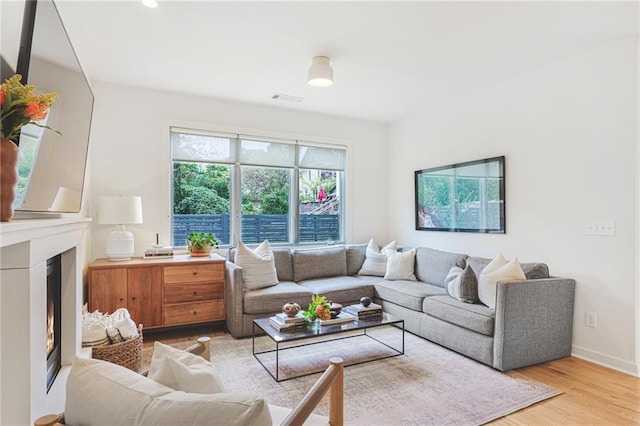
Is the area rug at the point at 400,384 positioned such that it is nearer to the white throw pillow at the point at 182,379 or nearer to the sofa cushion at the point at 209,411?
the white throw pillow at the point at 182,379

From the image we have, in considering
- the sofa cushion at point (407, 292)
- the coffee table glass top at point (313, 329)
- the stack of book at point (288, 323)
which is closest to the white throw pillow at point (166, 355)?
the coffee table glass top at point (313, 329)

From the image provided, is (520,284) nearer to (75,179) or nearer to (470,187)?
(470,187)

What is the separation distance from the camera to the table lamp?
3.39 m

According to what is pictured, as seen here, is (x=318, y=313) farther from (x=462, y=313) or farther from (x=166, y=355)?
(x=166, y=355)

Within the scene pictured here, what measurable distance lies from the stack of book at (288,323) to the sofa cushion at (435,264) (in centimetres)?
185

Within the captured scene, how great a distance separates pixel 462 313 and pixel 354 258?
6.18 ft

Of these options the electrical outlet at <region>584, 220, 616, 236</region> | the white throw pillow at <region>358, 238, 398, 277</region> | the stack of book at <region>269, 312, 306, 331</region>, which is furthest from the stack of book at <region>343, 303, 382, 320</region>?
the electrical outlet at <region>584, 220, 616, 236</region>

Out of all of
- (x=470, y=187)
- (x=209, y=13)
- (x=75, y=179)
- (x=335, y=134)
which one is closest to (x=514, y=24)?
(x=470, y=187)

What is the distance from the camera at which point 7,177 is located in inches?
45.1

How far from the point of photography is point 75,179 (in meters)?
2.15

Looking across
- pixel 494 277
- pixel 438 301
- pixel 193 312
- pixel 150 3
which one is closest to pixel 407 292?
pixel 438 301

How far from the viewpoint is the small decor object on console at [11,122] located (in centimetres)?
114

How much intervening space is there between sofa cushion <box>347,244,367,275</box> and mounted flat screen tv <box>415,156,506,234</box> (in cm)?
87

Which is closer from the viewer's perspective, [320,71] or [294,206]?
[320,71]
